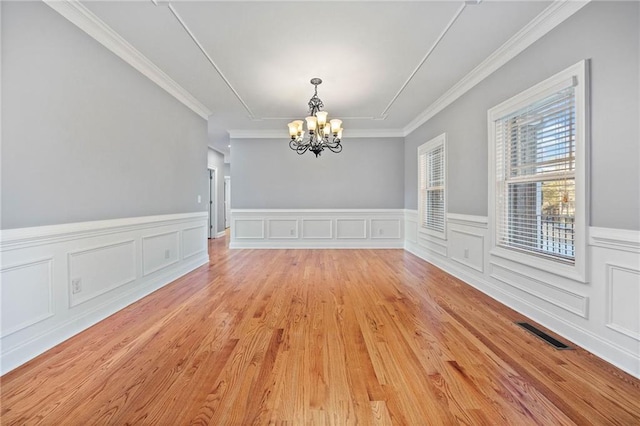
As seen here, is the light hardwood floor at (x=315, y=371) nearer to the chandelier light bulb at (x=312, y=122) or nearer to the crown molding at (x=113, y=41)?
the chandelier light bulb at (x=312, y=122)

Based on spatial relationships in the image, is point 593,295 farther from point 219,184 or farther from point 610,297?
point 219,184

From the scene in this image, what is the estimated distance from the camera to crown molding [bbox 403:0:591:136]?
2184 mm

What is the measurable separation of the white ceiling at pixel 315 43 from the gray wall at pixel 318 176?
80.2 inches

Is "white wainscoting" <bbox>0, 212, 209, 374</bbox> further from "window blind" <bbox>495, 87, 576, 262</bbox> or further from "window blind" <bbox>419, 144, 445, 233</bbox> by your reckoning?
"window blind" <bbox>419, 144, 445, 233</bbox>

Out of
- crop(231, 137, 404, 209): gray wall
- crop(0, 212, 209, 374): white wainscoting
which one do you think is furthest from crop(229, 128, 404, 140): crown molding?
crop(0, 212, 209, 374): white wainscoting

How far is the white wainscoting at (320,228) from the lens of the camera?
6477mm

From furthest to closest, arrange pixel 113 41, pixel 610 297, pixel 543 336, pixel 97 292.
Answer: pixel 113 41
pixel 97 292
pixel 543 336
pixel 610 297

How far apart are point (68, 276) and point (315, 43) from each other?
121 inches

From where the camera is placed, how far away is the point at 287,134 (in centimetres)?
639

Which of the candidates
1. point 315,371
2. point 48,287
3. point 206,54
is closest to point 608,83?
point 315,371

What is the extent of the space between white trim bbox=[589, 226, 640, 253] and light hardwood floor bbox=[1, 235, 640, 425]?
80 cm

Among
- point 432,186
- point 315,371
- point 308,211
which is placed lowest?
point 315,371

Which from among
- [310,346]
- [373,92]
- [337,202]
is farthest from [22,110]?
[337,202]

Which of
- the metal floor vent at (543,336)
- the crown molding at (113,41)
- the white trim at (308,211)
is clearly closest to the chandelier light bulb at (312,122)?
the crown molding at (113,41)
